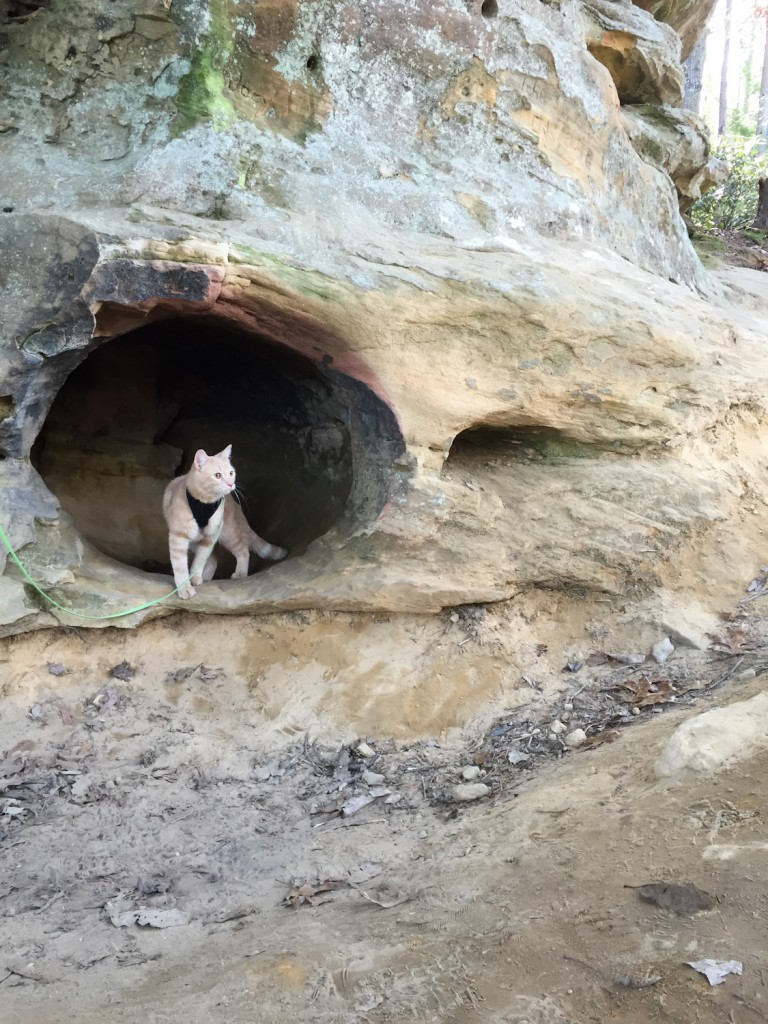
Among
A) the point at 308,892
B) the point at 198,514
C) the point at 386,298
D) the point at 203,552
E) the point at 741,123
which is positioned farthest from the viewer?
the point at 741,123

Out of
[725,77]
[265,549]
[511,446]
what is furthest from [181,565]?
[725,77]

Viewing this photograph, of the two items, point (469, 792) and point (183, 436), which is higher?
point (469, 792)

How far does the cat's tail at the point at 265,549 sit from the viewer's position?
20.5 ft

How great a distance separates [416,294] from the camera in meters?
4.71

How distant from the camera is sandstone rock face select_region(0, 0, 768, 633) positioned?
14.8ft

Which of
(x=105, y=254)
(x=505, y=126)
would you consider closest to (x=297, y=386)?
(x=105, y=254)

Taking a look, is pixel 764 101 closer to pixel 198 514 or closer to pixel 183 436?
pixel 183 436

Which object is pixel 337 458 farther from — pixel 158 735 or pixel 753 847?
pixel 753 847

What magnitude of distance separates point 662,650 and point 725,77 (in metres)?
26.0

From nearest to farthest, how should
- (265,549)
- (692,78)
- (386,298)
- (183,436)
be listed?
1. (386,298)
2. (265,549)
3. (183,436)
4. (692,78)

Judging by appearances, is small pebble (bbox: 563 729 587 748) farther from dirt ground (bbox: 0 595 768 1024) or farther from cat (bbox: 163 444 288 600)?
cat (bbox: 163 444 288 600)

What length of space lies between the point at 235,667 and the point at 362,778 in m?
1.19

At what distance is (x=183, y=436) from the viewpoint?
717 cm

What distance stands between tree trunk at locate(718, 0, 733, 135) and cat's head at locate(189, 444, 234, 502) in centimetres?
2115
